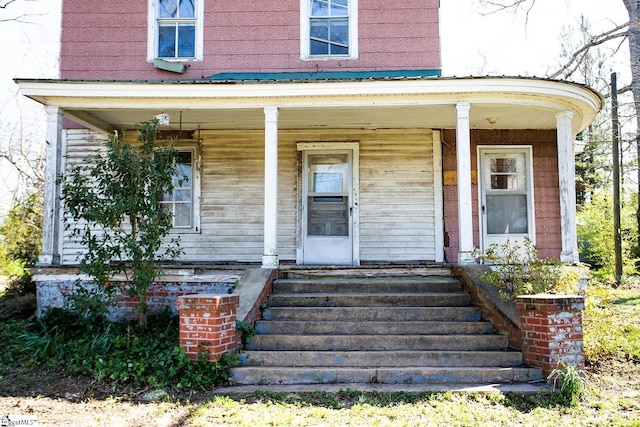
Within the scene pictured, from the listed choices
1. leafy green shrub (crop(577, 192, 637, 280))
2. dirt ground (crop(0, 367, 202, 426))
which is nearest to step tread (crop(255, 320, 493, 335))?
dirt ground (crop(0, 367, 202, 426))

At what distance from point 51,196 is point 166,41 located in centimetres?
366

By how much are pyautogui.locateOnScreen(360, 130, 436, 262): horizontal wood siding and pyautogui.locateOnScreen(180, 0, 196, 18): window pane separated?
12.7ft

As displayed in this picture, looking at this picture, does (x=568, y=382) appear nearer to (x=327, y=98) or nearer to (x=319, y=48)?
(x=327, y=98)

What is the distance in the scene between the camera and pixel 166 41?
941cm

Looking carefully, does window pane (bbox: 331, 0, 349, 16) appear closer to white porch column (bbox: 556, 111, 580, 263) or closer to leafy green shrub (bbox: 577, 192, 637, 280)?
white porch column (bbox: 556, 111, 580, 263)

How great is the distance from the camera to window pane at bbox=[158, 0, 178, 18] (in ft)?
31.1

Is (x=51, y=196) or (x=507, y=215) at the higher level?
(x=51, y=196)

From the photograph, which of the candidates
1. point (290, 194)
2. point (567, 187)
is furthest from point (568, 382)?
point (290, 194)

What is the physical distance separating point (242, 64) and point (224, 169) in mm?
1882

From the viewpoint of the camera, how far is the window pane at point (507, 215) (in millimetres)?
9312

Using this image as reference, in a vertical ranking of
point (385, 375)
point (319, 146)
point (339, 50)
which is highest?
point (339, 50)

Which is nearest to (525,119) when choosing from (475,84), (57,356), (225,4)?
(475,84)

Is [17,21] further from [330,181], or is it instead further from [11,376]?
[11,376]

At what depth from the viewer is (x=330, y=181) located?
30.3ft
